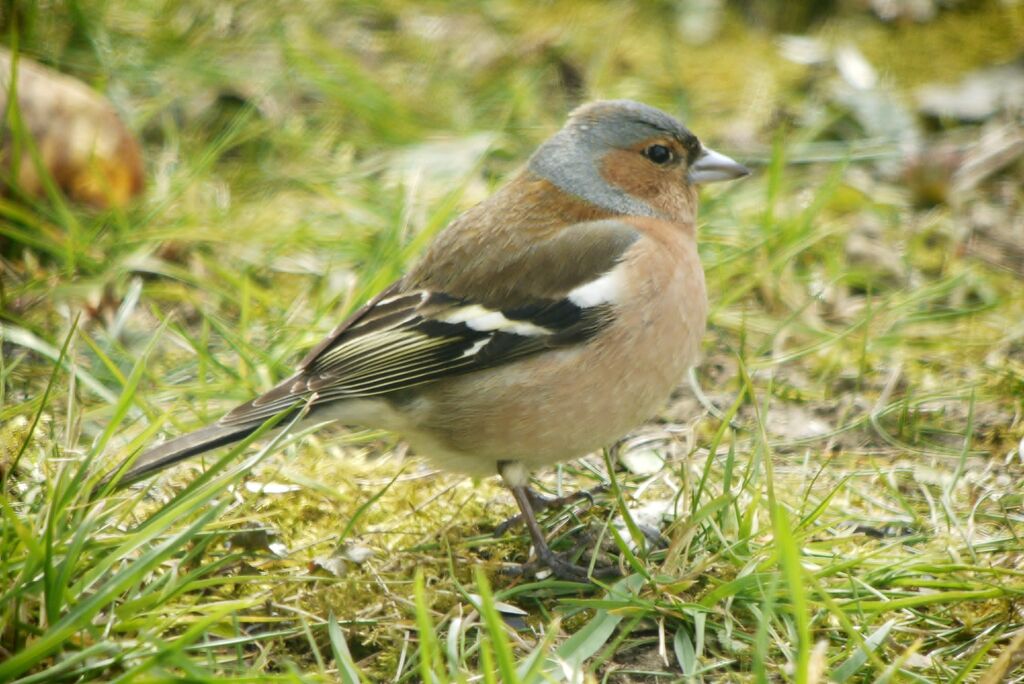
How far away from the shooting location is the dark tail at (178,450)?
262 cm

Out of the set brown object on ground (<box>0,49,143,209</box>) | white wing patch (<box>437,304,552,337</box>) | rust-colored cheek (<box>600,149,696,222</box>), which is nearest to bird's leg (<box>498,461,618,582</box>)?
white wing patch (<box>437,304,552,337</box>)

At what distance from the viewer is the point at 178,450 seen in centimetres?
270

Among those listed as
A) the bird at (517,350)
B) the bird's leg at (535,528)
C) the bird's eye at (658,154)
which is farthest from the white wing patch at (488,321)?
the bird's eye at (658,154)

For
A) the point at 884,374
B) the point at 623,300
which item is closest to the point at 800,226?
the point at 884,374

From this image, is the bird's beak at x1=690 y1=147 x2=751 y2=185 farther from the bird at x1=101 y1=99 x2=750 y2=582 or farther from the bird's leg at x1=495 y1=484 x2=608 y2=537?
the bird's leg at x1=495 y1=484 x2=608 y2=537

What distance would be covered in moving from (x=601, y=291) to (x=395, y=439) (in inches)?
39.5

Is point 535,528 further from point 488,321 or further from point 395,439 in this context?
point 395,439

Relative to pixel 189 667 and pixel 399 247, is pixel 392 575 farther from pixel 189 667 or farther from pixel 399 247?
pixel 399 247

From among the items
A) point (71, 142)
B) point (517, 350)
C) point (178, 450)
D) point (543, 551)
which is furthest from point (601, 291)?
point (71, 142)

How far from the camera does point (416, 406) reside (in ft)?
9.98

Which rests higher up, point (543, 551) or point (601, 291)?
point (601, 291)

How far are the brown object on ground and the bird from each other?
5.47 feet

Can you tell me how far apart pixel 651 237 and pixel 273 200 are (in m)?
2.13

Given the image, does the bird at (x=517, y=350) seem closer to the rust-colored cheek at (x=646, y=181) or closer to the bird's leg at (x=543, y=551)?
the bird's leg at (x=543, y=551)
